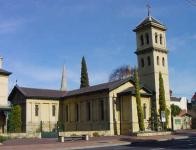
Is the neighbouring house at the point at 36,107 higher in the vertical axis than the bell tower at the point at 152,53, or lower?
lower

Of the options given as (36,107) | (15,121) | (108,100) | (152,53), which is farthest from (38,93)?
(152,53)

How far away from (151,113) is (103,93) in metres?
7.71

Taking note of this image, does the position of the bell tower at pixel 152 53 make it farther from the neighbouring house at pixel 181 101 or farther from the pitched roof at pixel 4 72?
the neighbouring house at pixel 181 101

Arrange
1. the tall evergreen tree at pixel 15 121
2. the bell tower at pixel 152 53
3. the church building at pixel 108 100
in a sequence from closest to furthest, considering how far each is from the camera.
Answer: the church building at pixel 108 100
the tall evergreen tree at pixel 15 121
the bell tower at pixel 152 53

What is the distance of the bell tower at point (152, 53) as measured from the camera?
183ft

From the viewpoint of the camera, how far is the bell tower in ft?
183

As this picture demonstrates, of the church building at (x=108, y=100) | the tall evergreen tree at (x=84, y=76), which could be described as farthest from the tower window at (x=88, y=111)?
the tall evergreen tree at (x=84, y=76)

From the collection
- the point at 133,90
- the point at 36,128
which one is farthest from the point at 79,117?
the point at 133,90

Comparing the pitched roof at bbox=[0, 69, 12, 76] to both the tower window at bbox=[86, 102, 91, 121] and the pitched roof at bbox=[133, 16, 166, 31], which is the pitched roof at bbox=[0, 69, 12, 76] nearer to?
the tower window at bbox=[86, 102, 91, 121]

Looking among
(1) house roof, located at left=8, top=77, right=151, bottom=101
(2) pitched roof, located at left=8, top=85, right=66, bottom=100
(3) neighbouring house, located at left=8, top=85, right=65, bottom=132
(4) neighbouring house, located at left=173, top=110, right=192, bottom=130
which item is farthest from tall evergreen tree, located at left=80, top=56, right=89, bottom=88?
(4) neighbouring house, located at left=173, top=110, right=192, bottom=130

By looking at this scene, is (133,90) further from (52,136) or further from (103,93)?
(52,136)

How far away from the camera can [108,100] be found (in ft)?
166

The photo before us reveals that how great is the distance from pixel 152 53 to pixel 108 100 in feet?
37.2

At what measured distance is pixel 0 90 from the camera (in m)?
47.6
